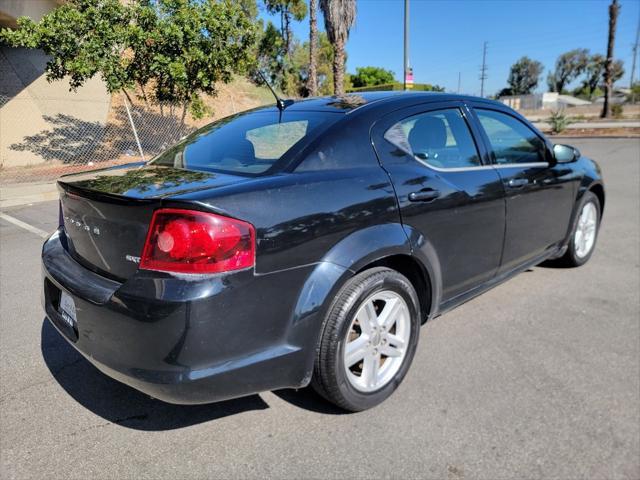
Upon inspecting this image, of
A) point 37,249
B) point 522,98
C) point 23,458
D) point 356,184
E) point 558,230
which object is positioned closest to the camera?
point 23,458

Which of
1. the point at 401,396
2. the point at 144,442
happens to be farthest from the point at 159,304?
the point at 401,396

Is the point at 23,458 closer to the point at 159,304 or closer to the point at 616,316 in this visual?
the point at 159,304

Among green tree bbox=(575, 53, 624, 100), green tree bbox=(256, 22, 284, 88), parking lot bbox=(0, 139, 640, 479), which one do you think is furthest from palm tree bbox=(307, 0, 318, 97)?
green tree bbox=(575, 53, 624, 100)

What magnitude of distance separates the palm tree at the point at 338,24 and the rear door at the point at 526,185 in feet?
55.4

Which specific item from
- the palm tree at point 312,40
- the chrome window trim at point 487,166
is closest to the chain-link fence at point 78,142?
the palm tree at point 312,40

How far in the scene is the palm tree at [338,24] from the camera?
65.5 feet

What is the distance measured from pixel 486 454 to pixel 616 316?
6.93ft

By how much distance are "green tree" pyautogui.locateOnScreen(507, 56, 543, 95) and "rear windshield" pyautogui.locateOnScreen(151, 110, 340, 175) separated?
11029cm

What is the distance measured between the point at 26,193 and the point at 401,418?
Answer: 34.0 ft

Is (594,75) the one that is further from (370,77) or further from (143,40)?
(143,40)

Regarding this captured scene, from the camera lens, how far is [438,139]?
313 centimetres

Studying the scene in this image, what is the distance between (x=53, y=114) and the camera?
55.8ft

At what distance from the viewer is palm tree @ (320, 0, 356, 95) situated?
786 inches

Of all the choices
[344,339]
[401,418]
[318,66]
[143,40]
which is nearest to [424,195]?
[344,339]
